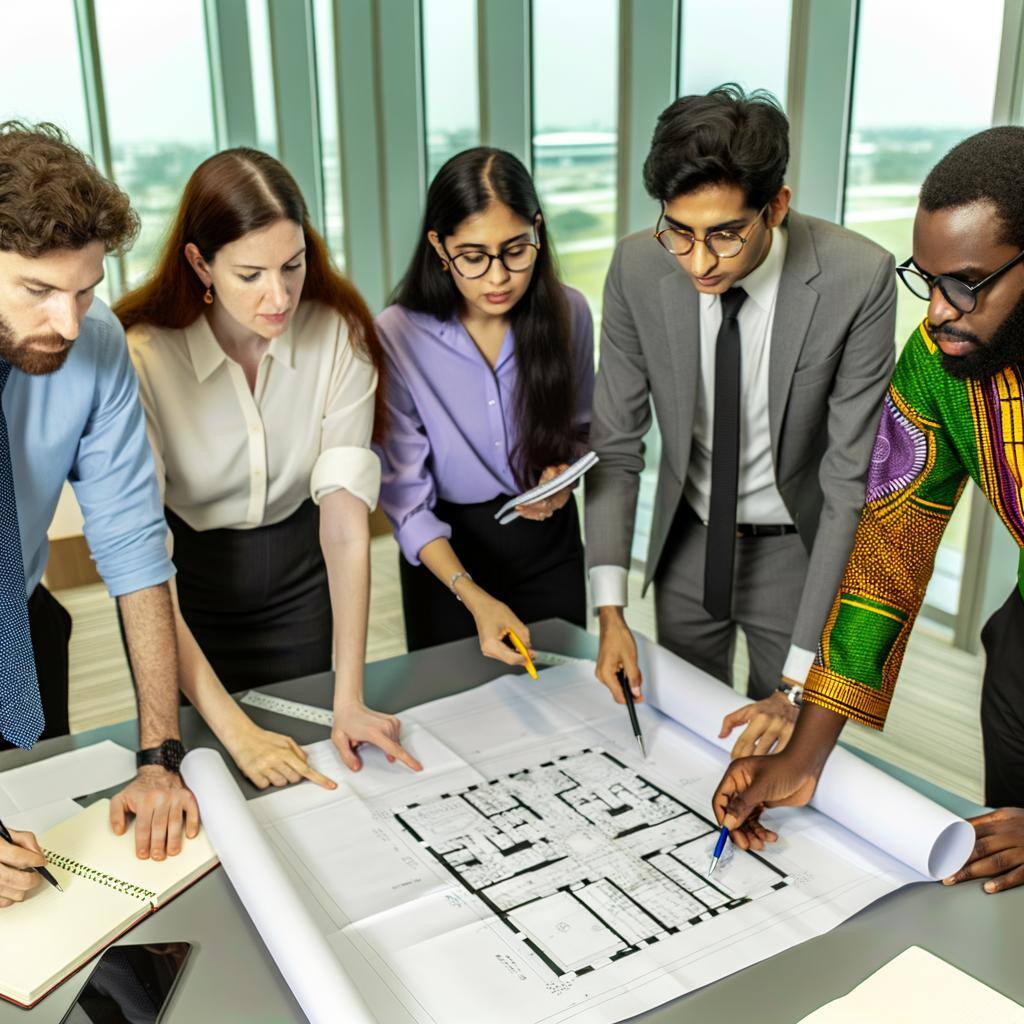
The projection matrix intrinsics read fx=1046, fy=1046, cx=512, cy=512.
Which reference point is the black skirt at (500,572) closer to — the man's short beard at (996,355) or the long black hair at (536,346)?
the long black hair at (536,346)

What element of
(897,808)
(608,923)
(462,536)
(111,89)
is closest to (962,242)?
(897,808)

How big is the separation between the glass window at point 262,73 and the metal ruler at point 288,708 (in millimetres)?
4744

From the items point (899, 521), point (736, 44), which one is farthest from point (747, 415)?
point (736, 44)

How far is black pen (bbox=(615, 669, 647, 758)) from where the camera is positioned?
1.39 meters

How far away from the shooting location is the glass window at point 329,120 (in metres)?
5.41

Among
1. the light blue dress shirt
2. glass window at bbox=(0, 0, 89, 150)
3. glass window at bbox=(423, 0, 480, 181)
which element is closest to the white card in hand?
the light blue dress shirt

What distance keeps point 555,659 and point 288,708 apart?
43 cm

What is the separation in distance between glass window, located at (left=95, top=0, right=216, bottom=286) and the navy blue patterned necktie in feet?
14.2

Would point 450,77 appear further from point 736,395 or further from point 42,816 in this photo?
point 42,816

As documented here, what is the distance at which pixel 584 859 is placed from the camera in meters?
1.16

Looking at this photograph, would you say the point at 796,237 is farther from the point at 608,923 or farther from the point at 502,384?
the point at 608,923

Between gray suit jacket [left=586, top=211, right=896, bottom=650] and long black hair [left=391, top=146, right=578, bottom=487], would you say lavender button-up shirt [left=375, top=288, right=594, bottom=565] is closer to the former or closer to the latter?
long black hair [left=391, top=146, right=578, bottom=487]

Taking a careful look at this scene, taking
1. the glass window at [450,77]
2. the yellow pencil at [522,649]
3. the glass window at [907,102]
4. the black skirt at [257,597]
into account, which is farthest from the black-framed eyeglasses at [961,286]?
the glass window at [450,77]

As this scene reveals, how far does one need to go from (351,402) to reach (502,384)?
0.33m
